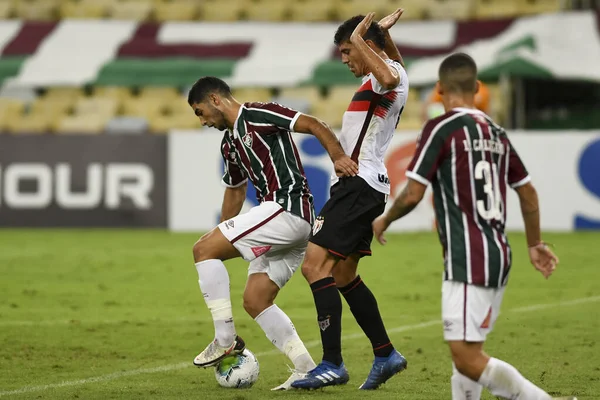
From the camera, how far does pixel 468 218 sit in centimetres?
501

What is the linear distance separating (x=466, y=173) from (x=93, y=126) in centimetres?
1541

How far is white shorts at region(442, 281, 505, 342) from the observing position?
492 centimetres

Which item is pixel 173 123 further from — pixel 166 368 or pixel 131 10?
pixel 166 368

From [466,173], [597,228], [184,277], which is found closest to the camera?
[466,173]

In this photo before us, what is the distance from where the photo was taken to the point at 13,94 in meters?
21.2

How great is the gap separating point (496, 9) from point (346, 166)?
52.0 feet

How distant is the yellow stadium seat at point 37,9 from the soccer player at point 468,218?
63.8ft

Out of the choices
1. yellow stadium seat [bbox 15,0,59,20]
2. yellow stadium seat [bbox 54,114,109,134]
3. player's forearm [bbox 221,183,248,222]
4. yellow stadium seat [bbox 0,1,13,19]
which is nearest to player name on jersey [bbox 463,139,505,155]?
player's forearm [bbox 221,183,248,222]

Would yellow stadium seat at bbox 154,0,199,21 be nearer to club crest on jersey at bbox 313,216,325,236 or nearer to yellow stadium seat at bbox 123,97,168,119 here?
yellow stadium seat at bbox 123,97,168,119

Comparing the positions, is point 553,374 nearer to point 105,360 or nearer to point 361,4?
point 105,360

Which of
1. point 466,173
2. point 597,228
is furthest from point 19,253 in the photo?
point 466,173

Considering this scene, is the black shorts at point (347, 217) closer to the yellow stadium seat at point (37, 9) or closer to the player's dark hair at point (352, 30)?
the player's dark hair at point (352, 30)

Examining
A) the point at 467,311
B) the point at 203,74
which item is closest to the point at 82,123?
the point at 203,74

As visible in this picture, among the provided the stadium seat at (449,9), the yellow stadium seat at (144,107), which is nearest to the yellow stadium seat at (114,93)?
the yellow stadium seat at (144,107)
